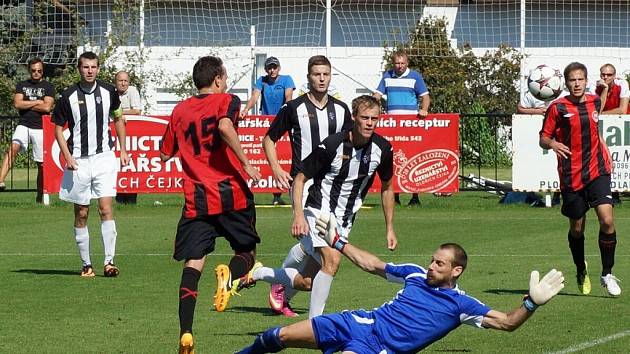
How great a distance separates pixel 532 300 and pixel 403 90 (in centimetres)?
1344

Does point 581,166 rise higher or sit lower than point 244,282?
higher

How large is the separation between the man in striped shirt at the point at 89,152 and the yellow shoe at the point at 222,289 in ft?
13.8

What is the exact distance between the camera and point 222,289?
8.98 meters

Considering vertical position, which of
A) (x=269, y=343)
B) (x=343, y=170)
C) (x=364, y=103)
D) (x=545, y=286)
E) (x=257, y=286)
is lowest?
(x=257, y=286)

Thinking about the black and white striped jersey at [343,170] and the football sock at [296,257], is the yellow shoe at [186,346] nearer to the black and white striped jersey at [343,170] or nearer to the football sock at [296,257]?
the black and white striped jersey at [343,170]

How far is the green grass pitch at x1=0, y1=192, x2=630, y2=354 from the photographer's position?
30.3 ft

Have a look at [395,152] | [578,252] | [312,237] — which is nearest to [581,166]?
[578,252]

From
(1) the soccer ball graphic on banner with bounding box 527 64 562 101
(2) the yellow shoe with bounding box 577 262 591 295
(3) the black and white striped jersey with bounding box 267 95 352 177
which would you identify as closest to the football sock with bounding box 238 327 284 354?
(3) the black and white striped jersey with bounding box 267 95 352 177

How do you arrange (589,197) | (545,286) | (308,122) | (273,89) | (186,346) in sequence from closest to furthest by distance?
(545,286) → (186,346) → (308,122) → (589,197) → (273,89)

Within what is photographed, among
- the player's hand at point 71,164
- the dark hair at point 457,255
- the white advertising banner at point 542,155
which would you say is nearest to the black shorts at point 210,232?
the dark hair at point 457,255

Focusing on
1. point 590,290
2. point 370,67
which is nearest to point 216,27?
point 370,67

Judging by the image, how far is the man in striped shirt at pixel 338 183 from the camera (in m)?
9.14

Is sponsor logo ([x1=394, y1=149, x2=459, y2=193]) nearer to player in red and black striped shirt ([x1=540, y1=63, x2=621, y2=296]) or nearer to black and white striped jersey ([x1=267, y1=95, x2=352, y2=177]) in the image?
player in red and black striped shirt ([x1=540, y1=63, x2=621, y2=296])

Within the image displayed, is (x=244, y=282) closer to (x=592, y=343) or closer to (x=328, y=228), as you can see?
(x=328, y=228)
